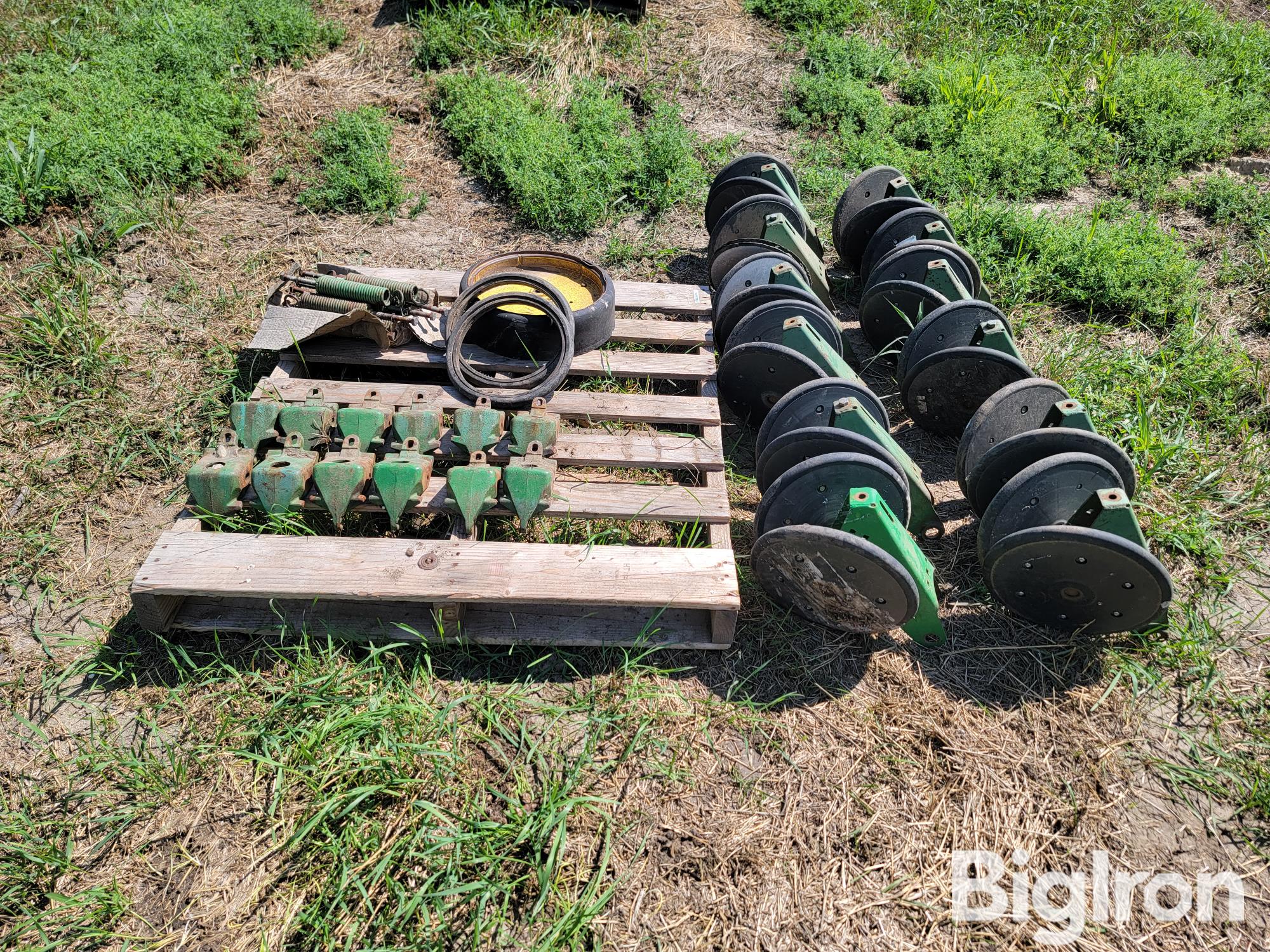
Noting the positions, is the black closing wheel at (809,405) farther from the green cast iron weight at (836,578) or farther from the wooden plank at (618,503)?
the green cast iron weight at (836,578)

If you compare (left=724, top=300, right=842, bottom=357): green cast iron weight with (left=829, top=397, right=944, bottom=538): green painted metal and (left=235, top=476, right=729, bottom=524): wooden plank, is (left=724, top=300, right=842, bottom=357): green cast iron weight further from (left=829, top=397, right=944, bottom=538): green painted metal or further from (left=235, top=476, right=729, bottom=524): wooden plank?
(left=235, top=476, right=729, bottom=524): wooden plank

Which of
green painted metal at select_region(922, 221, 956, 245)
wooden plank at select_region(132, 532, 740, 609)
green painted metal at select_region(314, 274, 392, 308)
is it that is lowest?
wooden plank at select_region(132, 532, 740, 609)

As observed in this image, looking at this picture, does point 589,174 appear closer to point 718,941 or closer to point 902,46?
point 902,46

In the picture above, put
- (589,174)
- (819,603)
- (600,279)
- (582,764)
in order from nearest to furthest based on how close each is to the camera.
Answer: (582,764), (819,603), (600,279), (589,174)

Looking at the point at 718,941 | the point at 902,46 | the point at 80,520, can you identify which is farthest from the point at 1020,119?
the point at 80,520

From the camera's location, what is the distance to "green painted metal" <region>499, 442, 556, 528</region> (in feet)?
9.97

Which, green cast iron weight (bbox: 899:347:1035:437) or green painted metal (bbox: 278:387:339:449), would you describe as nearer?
green painted metal (bbox: 278:387:339:449)

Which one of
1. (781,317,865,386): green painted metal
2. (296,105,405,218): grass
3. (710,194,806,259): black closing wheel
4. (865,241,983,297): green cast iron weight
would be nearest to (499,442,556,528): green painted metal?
(781,317,865,386): green painted metal

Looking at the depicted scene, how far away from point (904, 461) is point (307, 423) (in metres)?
2.28

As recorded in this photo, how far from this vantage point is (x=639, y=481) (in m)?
3.56

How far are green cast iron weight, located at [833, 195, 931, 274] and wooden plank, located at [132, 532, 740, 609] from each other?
253cm

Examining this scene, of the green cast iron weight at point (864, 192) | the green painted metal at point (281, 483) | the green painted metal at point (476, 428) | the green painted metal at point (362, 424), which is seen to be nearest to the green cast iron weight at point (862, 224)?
the green cast iron weight at point (864, 192)

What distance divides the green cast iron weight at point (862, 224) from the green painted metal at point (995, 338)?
3.79 ft

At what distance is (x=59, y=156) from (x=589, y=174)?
118 inches
